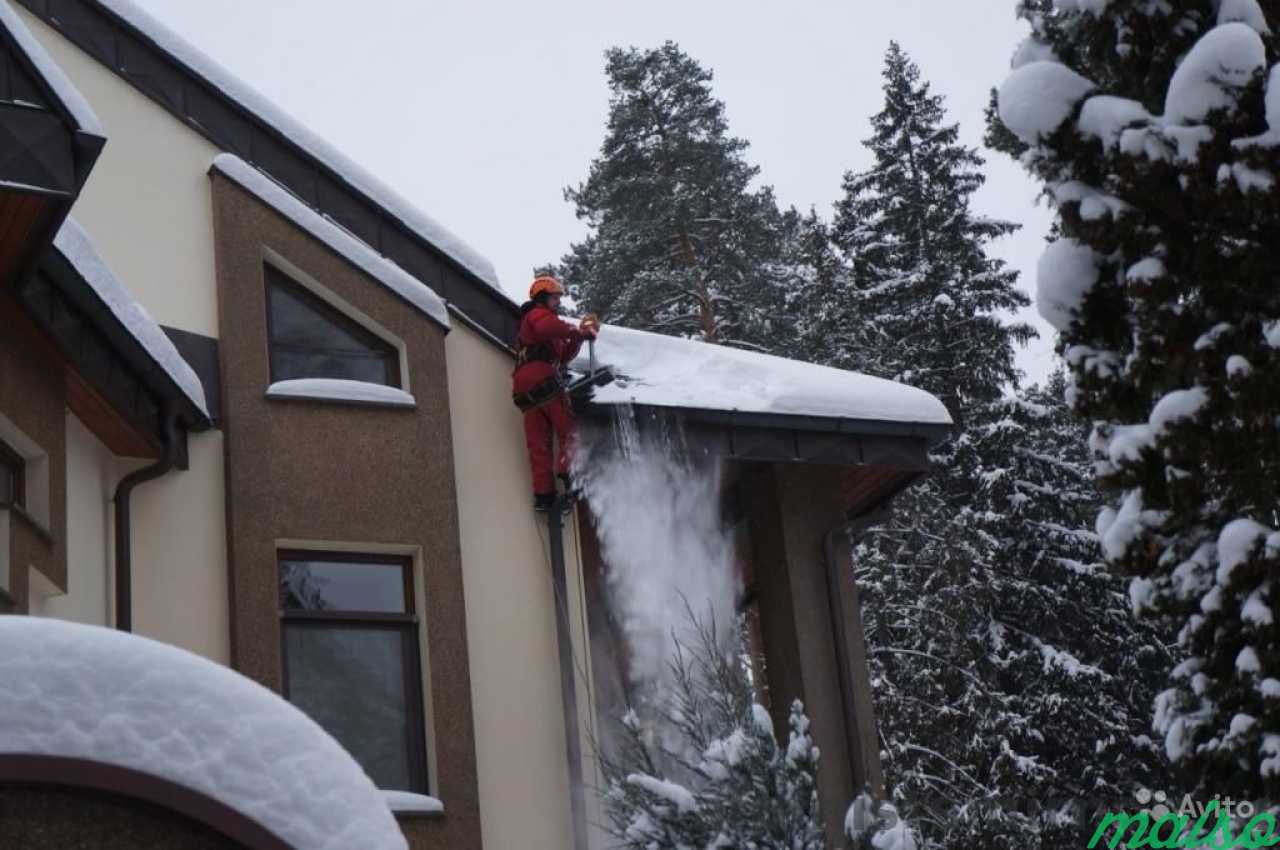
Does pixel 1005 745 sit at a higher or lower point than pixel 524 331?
lower

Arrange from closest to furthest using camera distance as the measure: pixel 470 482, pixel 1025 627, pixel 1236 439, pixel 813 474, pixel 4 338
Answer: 1. pixel 1236 439
2. pixel 4 338
3. pixel 470 482
4. pixel 813 474
5. pixel 1025 627

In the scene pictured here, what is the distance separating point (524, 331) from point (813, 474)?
2.70m

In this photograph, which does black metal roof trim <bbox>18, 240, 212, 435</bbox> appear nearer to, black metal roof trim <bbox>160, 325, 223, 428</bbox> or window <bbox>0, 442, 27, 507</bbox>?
black metal roof trim <bbox>160, 325, 223, 428</bbox>

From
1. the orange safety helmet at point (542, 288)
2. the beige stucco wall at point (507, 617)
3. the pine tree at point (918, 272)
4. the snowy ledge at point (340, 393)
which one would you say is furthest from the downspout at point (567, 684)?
the pine tree at point (918, 272)

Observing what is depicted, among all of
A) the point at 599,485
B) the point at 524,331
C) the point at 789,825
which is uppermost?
the point at 524,331

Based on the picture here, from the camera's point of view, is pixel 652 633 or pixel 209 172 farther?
pixel 652 633

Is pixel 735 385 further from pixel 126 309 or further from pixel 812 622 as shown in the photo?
pixel 126 309

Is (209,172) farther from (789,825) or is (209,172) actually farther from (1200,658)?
(1200,658)

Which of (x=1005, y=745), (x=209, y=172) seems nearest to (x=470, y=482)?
(x=209, y=172)

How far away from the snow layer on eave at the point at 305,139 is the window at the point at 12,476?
3724 mm

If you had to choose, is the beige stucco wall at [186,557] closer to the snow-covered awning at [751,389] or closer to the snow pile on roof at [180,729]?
the snow-covered awning at [751,389]

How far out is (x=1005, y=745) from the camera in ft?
85.3

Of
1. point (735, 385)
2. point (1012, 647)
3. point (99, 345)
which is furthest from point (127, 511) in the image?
point (1012, 647)

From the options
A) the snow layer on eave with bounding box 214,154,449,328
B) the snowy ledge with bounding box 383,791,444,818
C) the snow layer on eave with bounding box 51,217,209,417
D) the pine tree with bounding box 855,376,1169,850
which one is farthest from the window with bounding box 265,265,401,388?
the pine tree with bounding box 855,376,1169,850
